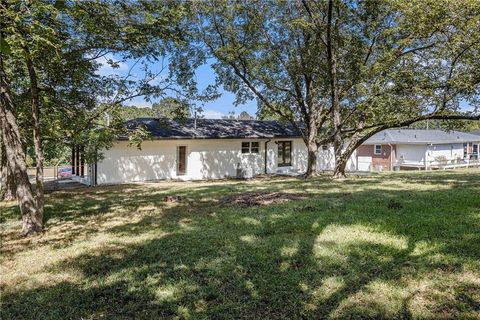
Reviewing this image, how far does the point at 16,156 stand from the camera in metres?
7.25

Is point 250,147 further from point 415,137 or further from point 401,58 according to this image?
point 415,137

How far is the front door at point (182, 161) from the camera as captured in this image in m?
20.7

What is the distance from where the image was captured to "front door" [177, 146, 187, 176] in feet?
67.9

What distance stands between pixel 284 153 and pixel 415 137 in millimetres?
16118

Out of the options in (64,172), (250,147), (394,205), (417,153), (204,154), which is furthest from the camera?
(417,153)

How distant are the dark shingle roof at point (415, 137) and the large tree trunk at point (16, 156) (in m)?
30.9

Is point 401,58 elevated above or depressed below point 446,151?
above

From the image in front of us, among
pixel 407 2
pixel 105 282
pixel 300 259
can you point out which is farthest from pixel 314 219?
pixel 407 2

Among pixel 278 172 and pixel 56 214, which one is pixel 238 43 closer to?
pixel 278 172

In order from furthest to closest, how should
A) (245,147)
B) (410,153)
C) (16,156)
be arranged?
1. (410,153)
2. (245,147)
3. (16,156)

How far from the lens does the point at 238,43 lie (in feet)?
56.2

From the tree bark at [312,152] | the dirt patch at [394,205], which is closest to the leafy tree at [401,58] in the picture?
the tree bark at [312,152]

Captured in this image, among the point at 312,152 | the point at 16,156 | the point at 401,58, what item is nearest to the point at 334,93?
the point at 401,58

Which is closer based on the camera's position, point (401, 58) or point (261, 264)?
point (261, 264)
